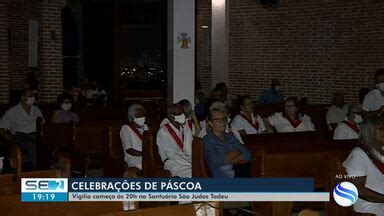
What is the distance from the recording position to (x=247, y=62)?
17281mm

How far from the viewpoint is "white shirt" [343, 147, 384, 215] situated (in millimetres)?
5719

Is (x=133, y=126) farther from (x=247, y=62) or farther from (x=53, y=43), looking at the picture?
(x=247, y=62)

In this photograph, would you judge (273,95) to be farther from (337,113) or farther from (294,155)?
(294,155)

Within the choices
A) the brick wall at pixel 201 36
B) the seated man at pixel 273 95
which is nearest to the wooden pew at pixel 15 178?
the seated man at pixel 273 95

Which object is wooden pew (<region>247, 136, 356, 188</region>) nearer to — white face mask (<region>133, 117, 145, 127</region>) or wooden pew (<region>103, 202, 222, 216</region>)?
white face mask (<region>133, 117, 145, 127</region>)

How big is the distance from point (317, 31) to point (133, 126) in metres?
7.95

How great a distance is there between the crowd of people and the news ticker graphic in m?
0.51

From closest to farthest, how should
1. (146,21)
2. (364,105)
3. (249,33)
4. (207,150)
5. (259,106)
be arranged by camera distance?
(207,150)
(364,105)
(259,106)
(249,33)
(146,21)

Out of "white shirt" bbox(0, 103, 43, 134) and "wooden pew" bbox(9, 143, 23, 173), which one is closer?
"wooden pew" bbox(9, 143, 23, 173)

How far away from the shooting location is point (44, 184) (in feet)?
15.3

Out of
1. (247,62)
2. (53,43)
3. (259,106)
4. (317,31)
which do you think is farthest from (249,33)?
(53,43)

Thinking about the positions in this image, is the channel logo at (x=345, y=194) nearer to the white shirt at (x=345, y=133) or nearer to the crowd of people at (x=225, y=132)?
the crowd of people at (x=225, y=132)

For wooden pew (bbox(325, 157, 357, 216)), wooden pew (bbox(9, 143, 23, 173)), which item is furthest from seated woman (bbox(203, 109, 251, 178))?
wooden pew (bbox(9, 143, 23, 173))

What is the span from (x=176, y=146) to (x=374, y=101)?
3598 millimetres
